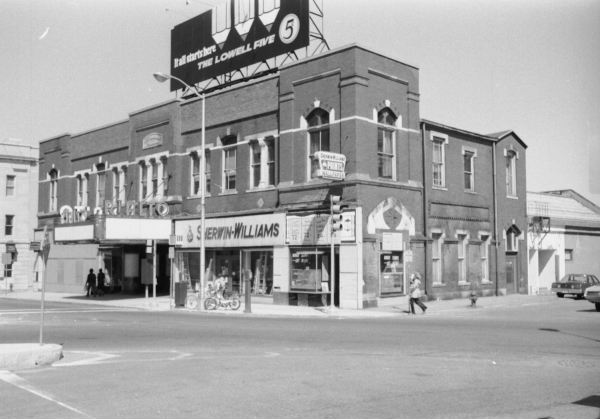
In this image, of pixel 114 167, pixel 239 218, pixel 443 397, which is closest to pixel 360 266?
pixel 239 218

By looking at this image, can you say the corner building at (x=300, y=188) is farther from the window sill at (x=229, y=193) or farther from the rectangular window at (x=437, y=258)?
the rectangular window at (x=437, y=258)

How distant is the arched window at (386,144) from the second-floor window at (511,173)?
450 inches

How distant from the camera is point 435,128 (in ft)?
109

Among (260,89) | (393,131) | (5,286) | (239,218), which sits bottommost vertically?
(5,286)

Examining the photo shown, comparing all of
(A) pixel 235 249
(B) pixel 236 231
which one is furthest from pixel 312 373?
(A) pixel 235 249

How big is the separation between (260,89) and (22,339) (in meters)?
20.3

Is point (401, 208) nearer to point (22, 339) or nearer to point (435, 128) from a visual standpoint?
point (435, 128)

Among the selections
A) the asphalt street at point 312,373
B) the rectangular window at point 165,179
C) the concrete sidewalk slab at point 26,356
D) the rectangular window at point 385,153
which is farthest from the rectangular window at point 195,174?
the concrete sidewalk slab at point 26,356

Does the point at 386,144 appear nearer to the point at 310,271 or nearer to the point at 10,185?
the point at 310,271

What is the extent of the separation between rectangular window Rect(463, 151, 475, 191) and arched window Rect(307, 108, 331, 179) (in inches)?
387

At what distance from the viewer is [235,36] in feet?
127

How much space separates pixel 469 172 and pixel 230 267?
566 inches

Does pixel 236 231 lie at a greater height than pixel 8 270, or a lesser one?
greater

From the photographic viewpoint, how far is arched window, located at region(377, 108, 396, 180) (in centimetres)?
2998
